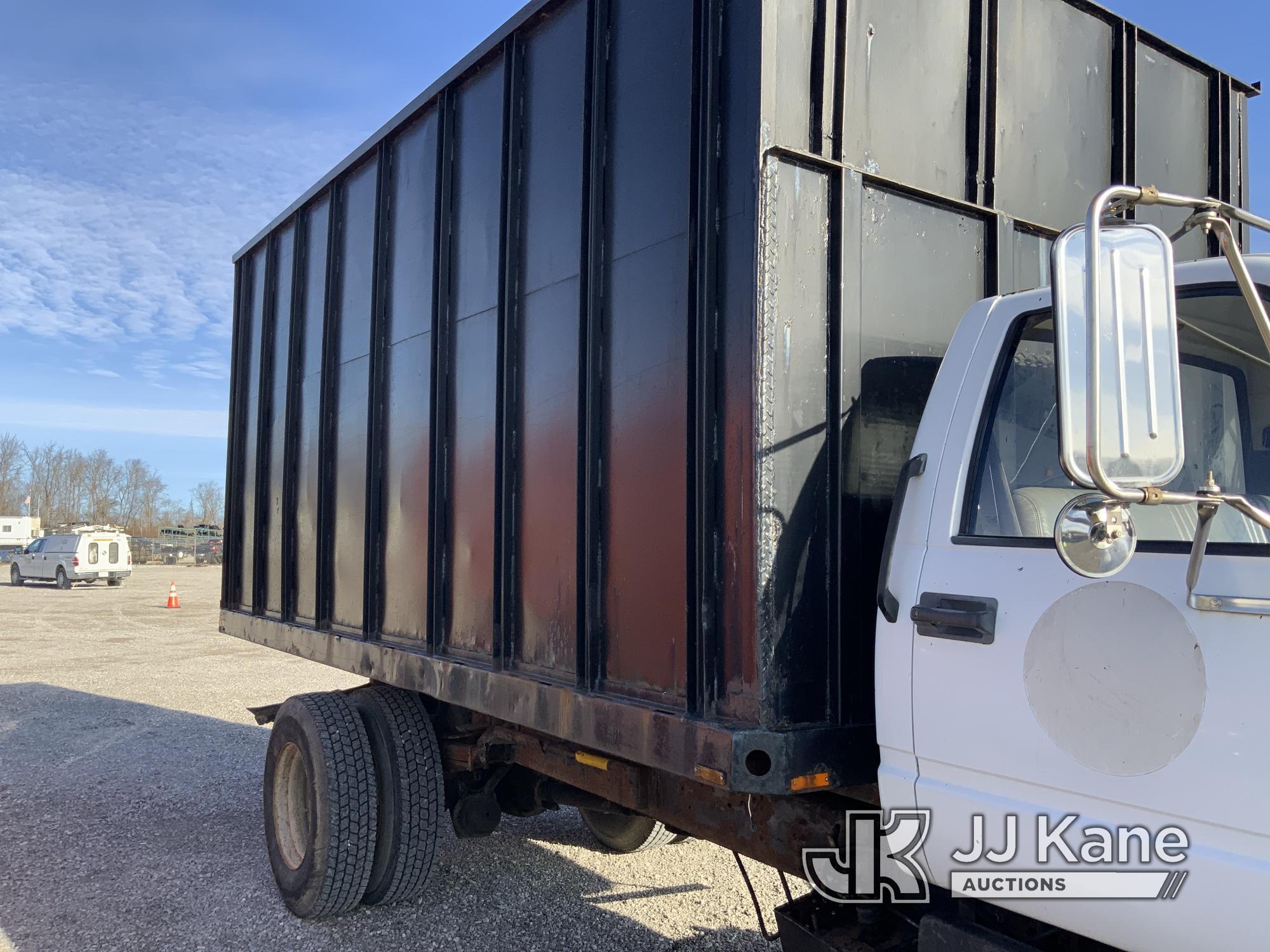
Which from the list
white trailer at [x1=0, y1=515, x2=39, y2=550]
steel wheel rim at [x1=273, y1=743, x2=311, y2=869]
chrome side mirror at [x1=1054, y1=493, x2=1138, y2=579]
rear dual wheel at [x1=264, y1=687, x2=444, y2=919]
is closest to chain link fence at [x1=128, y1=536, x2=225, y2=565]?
white trailer at [x1=0, y1=515, x2=39, y2=550]

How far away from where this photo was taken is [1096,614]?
6.34 feet

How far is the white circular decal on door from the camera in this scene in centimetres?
180

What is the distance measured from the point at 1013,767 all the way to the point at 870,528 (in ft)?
2.42

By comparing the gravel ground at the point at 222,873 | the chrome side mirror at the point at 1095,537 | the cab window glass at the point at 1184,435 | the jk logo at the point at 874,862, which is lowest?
the gravel ground at the point at 222,873

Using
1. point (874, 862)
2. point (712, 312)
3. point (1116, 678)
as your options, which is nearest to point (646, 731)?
point (874, 862)

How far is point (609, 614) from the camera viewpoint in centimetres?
304

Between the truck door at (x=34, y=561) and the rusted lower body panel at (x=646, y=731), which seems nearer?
the rusted lower body panel at (x=646, y=731)

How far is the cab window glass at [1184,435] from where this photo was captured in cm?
199

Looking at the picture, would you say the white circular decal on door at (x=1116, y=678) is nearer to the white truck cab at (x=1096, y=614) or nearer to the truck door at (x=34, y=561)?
the white truck cab at (x=1096, y=614)

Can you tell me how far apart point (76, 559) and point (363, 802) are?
110ft

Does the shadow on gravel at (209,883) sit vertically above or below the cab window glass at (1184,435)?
below

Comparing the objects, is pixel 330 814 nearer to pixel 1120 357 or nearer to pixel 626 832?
pixel 626 832

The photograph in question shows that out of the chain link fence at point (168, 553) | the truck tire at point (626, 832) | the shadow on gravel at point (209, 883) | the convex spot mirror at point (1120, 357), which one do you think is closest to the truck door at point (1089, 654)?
the convex spot mirror at point (1120, 357)

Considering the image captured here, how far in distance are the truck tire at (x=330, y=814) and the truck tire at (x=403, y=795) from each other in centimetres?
6
